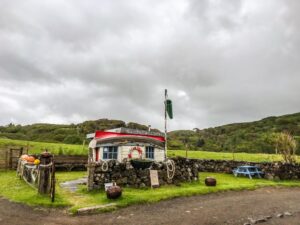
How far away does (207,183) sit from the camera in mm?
18875

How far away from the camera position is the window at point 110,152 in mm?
24922

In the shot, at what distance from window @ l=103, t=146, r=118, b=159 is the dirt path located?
35.5 ft

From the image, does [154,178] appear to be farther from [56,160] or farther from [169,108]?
[56,160]

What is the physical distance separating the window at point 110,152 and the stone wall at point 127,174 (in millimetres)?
6624

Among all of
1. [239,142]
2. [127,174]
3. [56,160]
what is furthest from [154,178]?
[239,142]

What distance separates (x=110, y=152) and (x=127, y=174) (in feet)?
26.5

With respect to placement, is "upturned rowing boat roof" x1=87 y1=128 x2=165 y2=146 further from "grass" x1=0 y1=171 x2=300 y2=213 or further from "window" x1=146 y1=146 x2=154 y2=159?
"grass" x1=0 y1=171 x2=300 y2=213

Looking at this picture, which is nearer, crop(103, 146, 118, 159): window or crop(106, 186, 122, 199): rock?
crop(106, 186, 122, 199): rock

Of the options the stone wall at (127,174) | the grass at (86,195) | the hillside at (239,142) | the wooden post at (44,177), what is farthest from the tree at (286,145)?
the wooden post at (44,177)

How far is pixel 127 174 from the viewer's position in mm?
17188

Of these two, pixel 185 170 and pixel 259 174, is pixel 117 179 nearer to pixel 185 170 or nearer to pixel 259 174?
pixel 185 170

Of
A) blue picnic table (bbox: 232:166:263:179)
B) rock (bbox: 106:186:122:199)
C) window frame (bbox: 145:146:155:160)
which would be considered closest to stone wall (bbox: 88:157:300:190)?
rock (bbox: 106:186:122:199)

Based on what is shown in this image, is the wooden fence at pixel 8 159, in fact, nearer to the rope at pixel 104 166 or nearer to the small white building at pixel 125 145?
the small white building at pixel 125 145

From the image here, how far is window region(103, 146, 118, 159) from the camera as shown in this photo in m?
24.9
